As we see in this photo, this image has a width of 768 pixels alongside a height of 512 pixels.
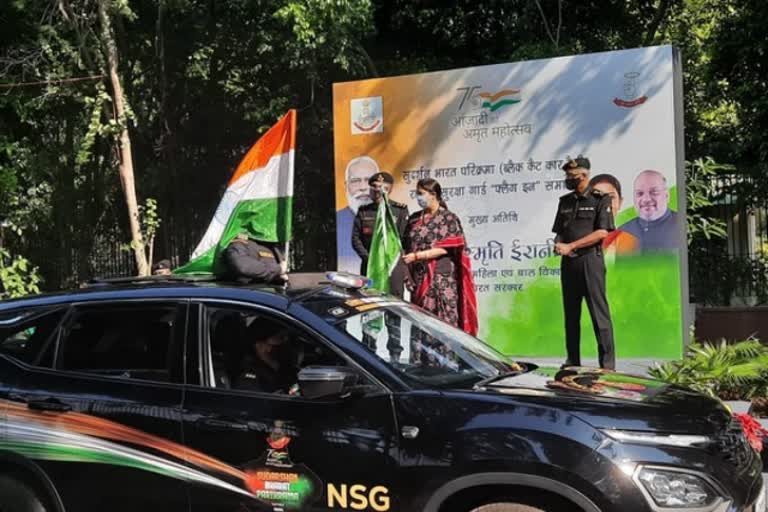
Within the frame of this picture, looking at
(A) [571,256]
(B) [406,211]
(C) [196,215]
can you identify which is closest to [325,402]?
(A) [571,256]

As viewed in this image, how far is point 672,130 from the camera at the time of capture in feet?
28.3

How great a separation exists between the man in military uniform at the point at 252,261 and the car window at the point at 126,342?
2.85 ft

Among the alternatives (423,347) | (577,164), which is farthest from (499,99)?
(423,347)

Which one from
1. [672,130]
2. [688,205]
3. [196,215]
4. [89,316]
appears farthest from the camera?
[196,215]

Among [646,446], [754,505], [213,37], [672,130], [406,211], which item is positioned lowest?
[754,505]

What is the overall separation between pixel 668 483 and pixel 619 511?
0.79 ft

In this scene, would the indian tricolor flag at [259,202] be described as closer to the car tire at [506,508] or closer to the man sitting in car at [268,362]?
the man sitting in car at [268,362]

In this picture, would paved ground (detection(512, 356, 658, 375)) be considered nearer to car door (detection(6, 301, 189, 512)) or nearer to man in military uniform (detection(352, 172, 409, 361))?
man in military uniform (detection(352, 172, 409, 361))

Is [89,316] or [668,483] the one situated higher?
[89,316]

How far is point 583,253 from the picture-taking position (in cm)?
793

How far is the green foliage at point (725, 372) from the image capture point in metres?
7.26

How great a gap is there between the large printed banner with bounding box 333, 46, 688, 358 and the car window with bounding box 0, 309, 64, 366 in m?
6.06

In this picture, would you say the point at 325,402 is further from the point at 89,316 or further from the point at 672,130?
the point at 672,130

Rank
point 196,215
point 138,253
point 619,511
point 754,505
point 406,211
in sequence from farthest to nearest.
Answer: point 196,215
point 138,253
point 406,211
point 754,505
point 619,511
